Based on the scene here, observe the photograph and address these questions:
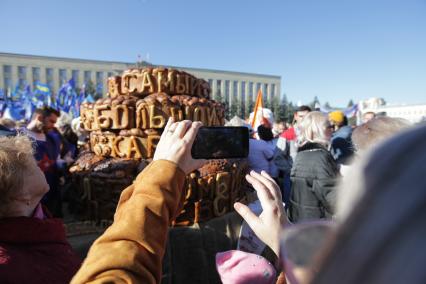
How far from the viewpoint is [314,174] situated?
2.74 m

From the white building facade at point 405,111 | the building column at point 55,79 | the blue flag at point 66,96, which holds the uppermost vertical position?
the building column at point 55,79

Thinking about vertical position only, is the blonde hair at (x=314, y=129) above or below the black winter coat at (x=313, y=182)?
above

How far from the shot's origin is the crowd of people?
0.93 feet

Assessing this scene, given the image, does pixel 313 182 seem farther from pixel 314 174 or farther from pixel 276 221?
pixel 276 221

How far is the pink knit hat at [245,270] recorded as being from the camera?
4.60ft

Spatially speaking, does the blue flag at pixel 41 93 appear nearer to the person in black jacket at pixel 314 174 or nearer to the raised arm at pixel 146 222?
the person in black jacket at pixel 314 174

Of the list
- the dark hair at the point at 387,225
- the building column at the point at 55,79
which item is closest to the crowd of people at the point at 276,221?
the dark hair at the point at 387,225

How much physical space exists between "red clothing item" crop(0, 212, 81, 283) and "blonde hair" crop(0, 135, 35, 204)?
5.0 inches

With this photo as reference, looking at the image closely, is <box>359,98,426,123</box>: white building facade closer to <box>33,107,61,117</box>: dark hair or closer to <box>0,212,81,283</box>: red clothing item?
<box>0,212,81,283</box>: red clothing item

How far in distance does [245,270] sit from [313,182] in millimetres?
1542

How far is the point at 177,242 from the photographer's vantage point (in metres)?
3.47

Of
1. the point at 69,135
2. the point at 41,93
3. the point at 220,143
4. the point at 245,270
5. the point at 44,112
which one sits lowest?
the point at 245,270

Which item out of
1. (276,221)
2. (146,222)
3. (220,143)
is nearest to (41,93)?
(220,143)

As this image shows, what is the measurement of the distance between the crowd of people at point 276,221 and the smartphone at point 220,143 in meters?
0.09
